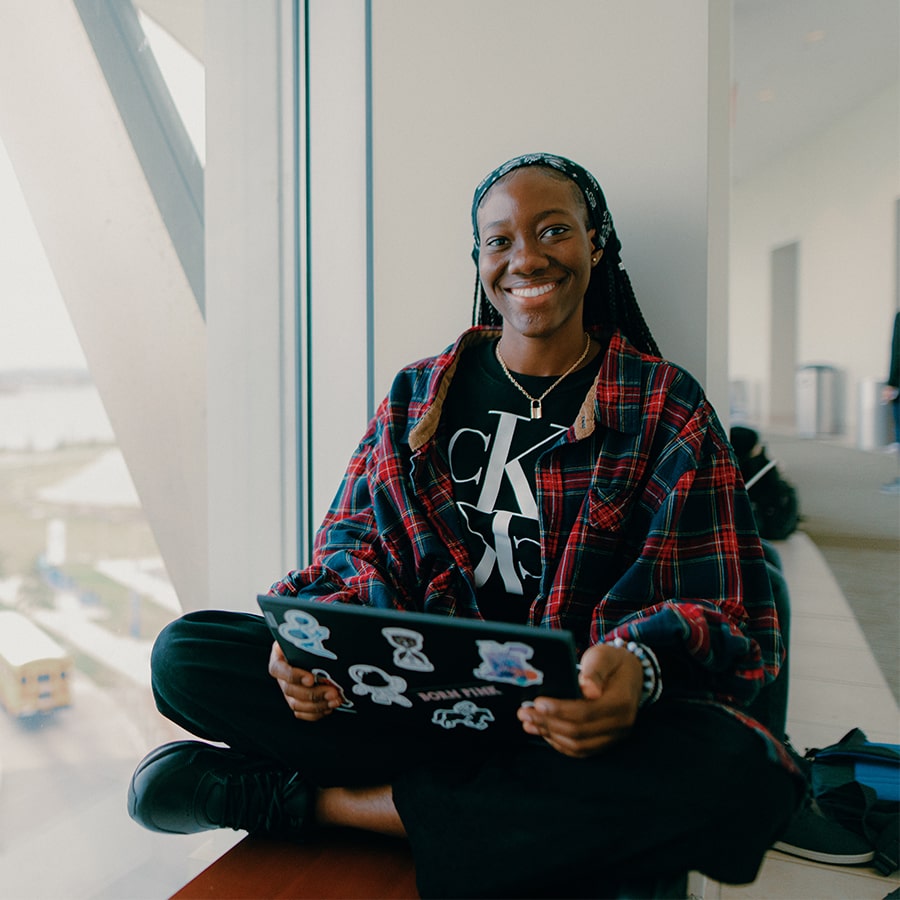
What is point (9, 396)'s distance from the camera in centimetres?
145

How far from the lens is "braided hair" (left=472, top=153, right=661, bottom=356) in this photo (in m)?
1.35

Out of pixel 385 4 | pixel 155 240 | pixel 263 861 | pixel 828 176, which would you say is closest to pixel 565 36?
pixel 385 4

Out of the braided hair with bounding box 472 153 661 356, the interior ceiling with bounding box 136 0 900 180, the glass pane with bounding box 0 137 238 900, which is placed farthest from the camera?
the interior ceiling with bounding box 136 0 900 180

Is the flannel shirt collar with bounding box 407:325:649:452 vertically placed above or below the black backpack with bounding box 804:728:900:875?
above

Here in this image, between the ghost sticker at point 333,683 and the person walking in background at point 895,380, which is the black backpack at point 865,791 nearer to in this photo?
the ghost sticker at point 333,683

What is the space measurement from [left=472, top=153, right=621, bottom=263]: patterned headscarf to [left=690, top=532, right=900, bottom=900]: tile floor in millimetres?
1071

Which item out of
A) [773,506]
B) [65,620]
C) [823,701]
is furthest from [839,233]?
[65,620]

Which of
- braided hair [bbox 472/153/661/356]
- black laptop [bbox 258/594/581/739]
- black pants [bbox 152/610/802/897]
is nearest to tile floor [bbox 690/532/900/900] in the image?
black pants [bbox 152/610/802/897]

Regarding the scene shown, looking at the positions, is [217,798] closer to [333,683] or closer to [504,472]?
[333,683]

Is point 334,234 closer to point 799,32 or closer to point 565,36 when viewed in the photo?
point 565,36

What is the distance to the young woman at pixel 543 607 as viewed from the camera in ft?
3.13

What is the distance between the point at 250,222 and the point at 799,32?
6086 mm

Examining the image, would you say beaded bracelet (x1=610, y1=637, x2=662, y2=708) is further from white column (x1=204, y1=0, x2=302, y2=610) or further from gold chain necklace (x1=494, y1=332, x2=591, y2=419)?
white column (x1=204, y1=0, x2=302, y2=610)

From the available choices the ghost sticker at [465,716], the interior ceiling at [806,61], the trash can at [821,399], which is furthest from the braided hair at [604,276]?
the trash can at [821,399]
